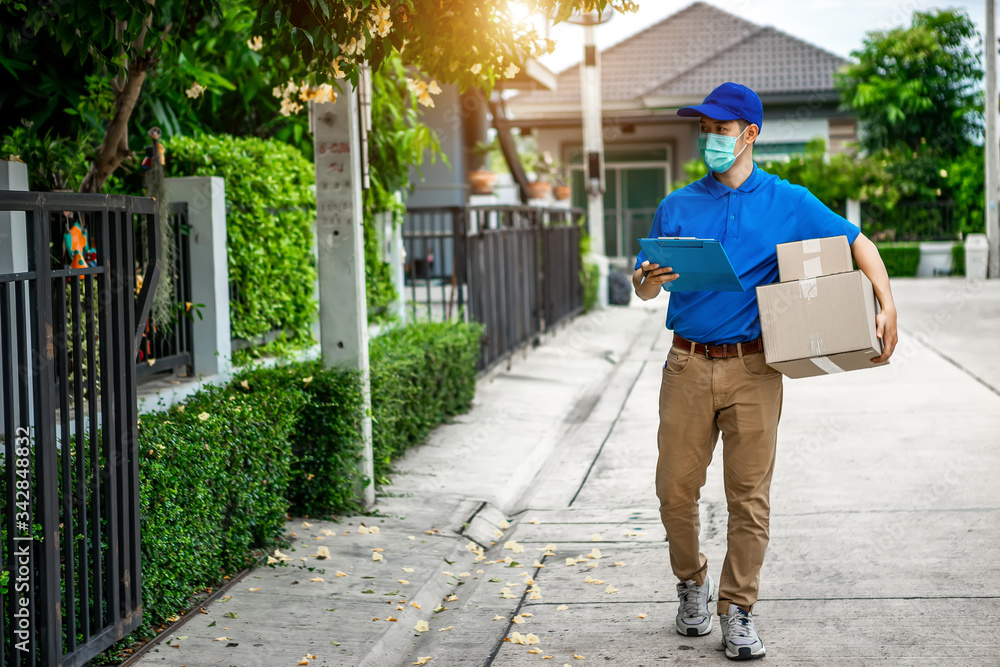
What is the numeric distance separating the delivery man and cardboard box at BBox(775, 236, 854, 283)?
0.29ft

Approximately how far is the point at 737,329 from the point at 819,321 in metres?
0.30

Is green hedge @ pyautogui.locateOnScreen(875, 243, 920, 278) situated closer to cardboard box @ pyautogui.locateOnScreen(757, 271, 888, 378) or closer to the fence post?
the fence post

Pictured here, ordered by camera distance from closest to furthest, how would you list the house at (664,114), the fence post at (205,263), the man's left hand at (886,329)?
the man's left hand at (886,329) → the fence post at (205,263) → the house at (664,114)

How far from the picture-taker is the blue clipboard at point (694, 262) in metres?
3.75

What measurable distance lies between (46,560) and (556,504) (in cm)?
383

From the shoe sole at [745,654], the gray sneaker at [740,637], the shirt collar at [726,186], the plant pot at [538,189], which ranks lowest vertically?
the shoe sole at [745,654]

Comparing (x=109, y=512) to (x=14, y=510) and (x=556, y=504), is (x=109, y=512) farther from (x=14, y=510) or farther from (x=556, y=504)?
(x=556, y=504)

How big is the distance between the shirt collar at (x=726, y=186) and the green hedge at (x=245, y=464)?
→ 7.62ft

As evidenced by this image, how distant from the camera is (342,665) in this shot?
4168 millimetres

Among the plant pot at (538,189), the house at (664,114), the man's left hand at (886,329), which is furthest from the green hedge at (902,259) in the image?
the man's left hand at (886,329)

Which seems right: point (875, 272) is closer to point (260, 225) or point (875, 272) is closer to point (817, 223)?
point (817, 223)

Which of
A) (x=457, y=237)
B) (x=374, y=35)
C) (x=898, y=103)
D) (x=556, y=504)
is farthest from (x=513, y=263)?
(x=898, y=103)

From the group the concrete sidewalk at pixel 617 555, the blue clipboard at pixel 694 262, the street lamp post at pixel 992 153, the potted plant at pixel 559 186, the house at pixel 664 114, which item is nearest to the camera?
the blue clipboard at pixel 694 262

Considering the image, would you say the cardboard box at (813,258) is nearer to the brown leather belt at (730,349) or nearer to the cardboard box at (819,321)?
the cardboard box at (819,321)
